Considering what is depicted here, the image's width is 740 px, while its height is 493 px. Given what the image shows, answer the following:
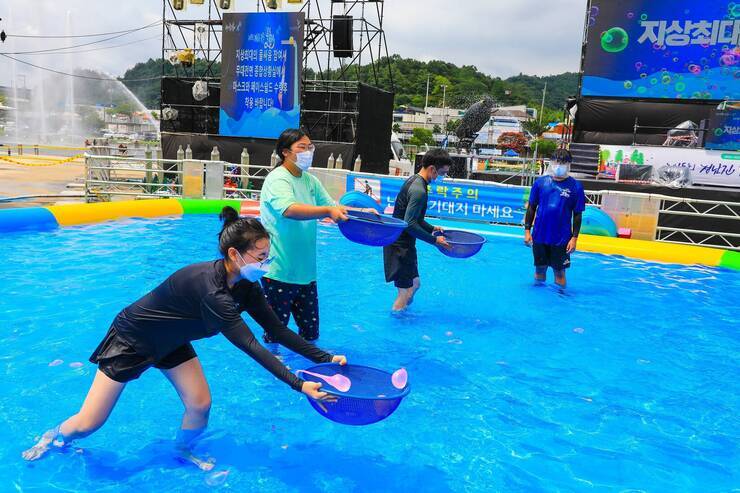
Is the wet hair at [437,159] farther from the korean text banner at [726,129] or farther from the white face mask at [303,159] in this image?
the korean text banner at [726,129]

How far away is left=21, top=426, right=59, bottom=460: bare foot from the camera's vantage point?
3467mm

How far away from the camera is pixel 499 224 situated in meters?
13.4

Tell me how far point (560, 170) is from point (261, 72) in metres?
16.4

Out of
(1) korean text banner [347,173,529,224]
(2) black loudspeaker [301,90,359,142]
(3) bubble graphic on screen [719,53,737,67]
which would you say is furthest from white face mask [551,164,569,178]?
(2) black loudspeaker [301,90,359,142]

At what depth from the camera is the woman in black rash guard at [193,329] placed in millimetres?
2873

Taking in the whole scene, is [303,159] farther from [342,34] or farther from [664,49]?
[342,34]

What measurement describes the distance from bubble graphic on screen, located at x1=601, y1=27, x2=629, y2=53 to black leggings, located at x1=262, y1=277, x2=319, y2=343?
18.9 m

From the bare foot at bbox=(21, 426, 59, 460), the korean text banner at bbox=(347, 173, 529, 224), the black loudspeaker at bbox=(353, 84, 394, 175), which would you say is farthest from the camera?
the black loudspeaker at bbox=(353, 84, 394, 175)

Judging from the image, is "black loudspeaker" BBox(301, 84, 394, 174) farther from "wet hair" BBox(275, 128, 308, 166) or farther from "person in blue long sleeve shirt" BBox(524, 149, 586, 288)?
"wet hair" BBox(275, 128, 308, 166)

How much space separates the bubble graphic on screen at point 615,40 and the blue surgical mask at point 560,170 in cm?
1458

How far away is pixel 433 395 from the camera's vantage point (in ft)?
15.6

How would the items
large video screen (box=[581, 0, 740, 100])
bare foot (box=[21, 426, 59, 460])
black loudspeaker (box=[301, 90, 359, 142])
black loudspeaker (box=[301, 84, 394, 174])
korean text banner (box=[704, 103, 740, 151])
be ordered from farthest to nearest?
black loudspeaker (box=[301, 90, 359, 142])
black loudspeaker (box=[301, 84, 394, 174])
large video screen (box=[581, 0, 740, 100])
korean text banner (box=[704, 103, 740, 151])
bare foot (box=[21, 426, 59, 460])

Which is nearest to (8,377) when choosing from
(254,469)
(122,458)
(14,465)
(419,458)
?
(14,465)

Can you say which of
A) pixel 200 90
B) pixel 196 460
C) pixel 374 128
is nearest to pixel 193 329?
pixel 196 460
